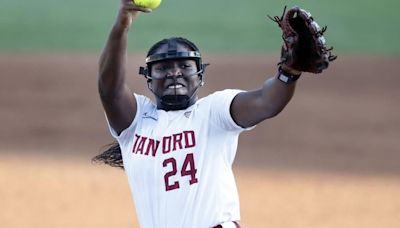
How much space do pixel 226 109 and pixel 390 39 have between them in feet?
43.4

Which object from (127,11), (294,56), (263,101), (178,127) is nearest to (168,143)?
(178,127)

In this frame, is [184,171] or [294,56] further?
[184,171]

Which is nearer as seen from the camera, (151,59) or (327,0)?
(151,59)

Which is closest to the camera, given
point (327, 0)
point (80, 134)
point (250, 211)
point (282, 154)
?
point (250, 211)

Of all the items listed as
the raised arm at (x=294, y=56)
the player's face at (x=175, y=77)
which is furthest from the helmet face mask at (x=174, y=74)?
the raised arm at (x=294, y=56)

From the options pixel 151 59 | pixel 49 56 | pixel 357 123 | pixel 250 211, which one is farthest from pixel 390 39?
pixel 151 59

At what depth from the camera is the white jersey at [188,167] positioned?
437cm

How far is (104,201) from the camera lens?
1008cm

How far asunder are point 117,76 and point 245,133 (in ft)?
27.2

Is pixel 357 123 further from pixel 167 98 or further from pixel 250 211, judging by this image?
pixel 167 98

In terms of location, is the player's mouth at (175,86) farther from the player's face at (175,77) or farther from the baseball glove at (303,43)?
the baseball glove at (303,43)

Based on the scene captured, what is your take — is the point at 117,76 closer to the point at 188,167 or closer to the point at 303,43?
the point at 188,167

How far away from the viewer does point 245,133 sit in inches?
504

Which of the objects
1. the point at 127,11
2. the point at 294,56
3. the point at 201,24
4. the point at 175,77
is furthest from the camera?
the point at 201,24
